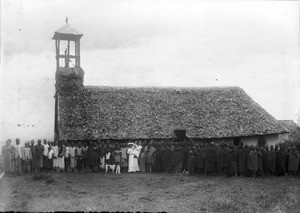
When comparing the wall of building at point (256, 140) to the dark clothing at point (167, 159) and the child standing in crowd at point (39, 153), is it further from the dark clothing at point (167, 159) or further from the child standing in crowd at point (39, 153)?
the child standing in crowd at point (39, 153)

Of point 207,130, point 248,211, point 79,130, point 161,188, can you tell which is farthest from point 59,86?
point 248,211

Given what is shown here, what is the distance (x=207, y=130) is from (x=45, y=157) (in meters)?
11.4

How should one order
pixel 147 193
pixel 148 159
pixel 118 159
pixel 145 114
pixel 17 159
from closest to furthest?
pixel 147 193 → pixel 17 159 → pixel 118 159 → pixel 148 159 → pixel 145 114

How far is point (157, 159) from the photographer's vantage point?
20078 millimetres

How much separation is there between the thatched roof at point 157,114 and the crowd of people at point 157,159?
333 cm

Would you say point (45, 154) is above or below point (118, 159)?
above

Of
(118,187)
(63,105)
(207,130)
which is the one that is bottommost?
(118,187)

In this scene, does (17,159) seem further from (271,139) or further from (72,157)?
(271,139)

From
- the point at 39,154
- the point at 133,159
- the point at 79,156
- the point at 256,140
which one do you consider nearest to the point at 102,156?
the point at 79,156

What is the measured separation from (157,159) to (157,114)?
6485 mm

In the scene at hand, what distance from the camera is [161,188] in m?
15.6

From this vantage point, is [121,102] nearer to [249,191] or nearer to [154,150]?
[154,150]

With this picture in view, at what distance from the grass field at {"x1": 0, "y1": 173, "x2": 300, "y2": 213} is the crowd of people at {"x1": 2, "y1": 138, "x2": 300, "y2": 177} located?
2.97ft

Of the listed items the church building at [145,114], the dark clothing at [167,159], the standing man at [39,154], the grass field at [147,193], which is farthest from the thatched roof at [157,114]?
the grass field at [147,193]
